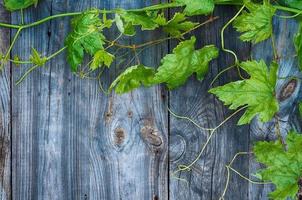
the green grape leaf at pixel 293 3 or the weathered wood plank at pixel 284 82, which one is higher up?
the green grape leaf at pixel 293 3

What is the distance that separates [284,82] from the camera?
5.98 feet

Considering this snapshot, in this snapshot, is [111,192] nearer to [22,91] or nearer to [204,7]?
[22,91]

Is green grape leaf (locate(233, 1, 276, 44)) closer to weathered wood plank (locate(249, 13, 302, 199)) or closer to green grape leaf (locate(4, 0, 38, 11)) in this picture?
weathered wood plank (locate(249, 13, 302, 199))

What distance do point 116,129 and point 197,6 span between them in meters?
0.43

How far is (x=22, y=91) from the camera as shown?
5.95ft

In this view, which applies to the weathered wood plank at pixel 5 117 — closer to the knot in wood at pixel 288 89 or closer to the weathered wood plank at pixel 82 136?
the weathered wood plank at pixel 82 136

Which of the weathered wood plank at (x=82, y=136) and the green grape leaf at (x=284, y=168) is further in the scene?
the weathered wood plank at (x=82, y=136)

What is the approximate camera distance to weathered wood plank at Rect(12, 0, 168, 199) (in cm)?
181

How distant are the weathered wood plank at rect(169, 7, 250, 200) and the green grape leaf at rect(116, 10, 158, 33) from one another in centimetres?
17

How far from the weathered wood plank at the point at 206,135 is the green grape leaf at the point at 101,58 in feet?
0.74

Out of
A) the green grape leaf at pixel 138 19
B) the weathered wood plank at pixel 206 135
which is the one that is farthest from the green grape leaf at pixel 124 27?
the weathered wood plank at pixel 206 135

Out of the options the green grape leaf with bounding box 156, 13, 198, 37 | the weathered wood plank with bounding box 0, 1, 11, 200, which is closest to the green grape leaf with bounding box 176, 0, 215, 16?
the green grape leaf with bounding box 156, 13, 198, 37

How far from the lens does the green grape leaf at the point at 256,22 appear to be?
5.28 feet

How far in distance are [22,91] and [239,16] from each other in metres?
0.63
